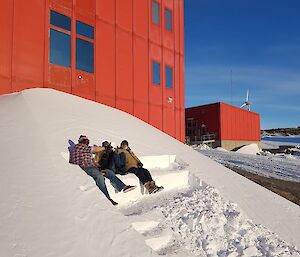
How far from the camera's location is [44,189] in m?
5.06

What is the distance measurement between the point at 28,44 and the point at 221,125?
26.8 m

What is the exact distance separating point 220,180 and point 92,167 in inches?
150

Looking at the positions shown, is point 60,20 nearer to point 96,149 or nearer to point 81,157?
point 96,149

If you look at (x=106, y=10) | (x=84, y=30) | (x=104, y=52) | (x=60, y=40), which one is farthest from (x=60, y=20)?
(x=106, y=10)

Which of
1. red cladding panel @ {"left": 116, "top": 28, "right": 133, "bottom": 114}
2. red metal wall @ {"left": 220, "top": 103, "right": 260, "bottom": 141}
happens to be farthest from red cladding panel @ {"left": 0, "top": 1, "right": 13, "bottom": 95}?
red metal wall @ {"left": 220, "top": 103, "right": 260, "bottom": 141}

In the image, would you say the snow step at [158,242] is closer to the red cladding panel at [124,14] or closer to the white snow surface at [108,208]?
the white snow surface at [108,208]

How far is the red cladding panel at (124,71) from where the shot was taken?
46.4ft

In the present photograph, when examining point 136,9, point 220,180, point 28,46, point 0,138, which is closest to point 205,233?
point 220,180

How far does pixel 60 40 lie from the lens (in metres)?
11.7

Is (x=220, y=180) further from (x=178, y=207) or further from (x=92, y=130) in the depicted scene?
(x=92, y=130)

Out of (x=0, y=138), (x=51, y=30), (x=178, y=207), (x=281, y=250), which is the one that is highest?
(x=51, y=30)

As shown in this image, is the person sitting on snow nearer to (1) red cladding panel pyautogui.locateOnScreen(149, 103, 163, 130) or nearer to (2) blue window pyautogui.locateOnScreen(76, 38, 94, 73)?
(2) blue window pyautogui.locateOnScreen(76, 38, 94, 73)

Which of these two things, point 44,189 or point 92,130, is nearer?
point 44,189

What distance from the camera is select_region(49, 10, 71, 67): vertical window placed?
11.5m
